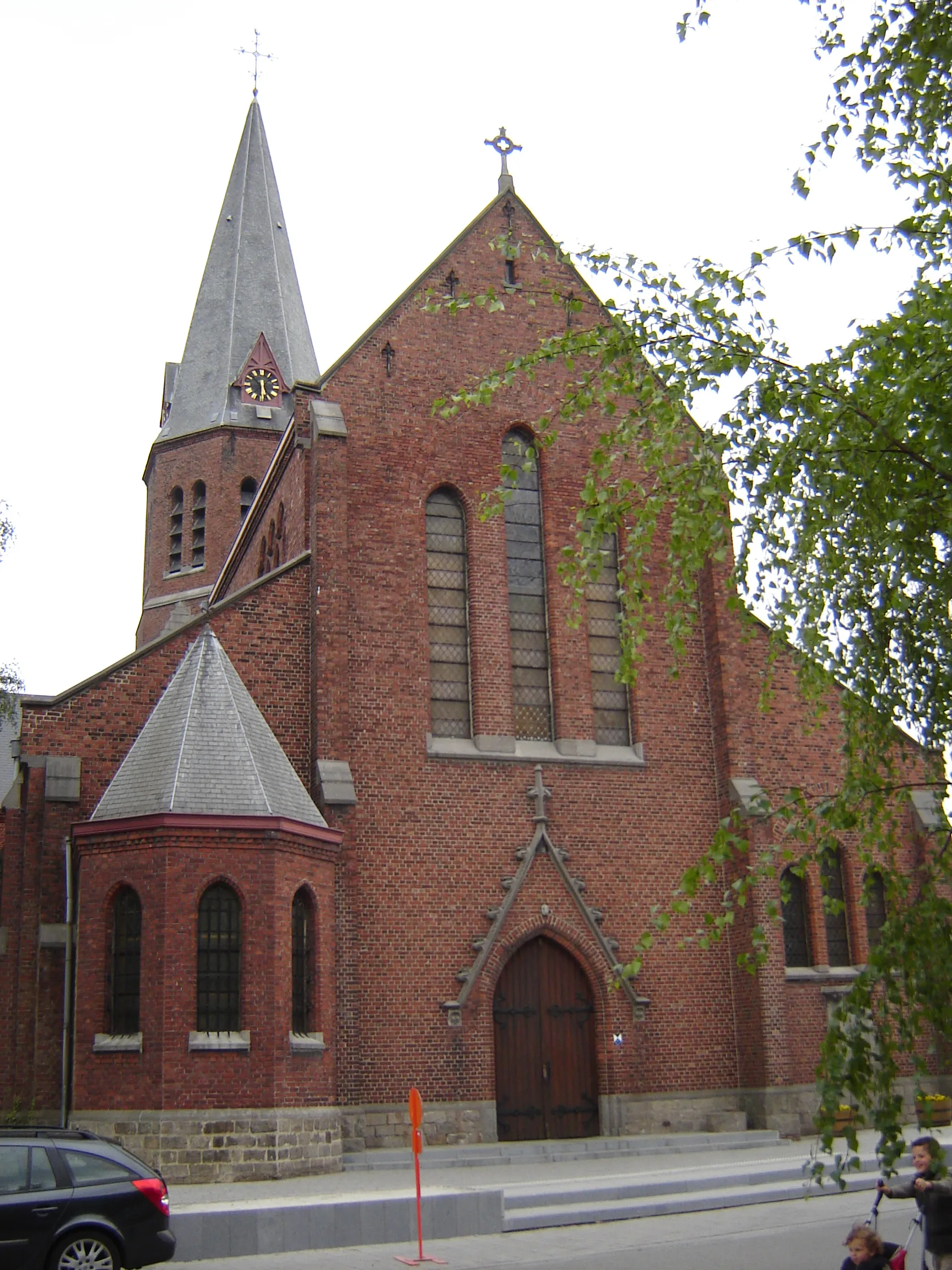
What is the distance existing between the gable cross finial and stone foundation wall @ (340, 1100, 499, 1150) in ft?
13.5

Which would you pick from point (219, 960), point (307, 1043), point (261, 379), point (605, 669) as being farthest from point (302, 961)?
point (261, 379)

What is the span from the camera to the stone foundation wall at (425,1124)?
18.3m

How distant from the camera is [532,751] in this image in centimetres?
2114

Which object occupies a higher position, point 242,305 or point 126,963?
point 242,305

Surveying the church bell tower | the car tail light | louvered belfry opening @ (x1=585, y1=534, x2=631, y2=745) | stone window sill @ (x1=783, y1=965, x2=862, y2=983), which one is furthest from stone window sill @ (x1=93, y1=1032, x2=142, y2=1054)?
the church bell tower

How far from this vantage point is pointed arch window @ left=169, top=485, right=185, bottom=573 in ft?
133

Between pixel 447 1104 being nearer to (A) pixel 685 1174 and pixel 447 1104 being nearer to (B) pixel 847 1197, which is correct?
(A) pixel 685 1174

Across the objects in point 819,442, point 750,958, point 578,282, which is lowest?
point 750,958

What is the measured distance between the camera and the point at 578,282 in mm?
24141

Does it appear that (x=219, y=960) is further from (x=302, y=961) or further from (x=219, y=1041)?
(x=302, y=961)

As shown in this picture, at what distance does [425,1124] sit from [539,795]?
16.4 feet

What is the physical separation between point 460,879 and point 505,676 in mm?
3269

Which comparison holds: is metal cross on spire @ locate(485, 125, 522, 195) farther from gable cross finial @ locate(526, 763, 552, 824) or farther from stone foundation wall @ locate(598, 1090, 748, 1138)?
stone foundation wall @ locate(598, 1090, 748, 1138)

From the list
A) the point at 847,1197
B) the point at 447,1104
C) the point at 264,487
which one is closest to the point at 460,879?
the point at 447,1104
